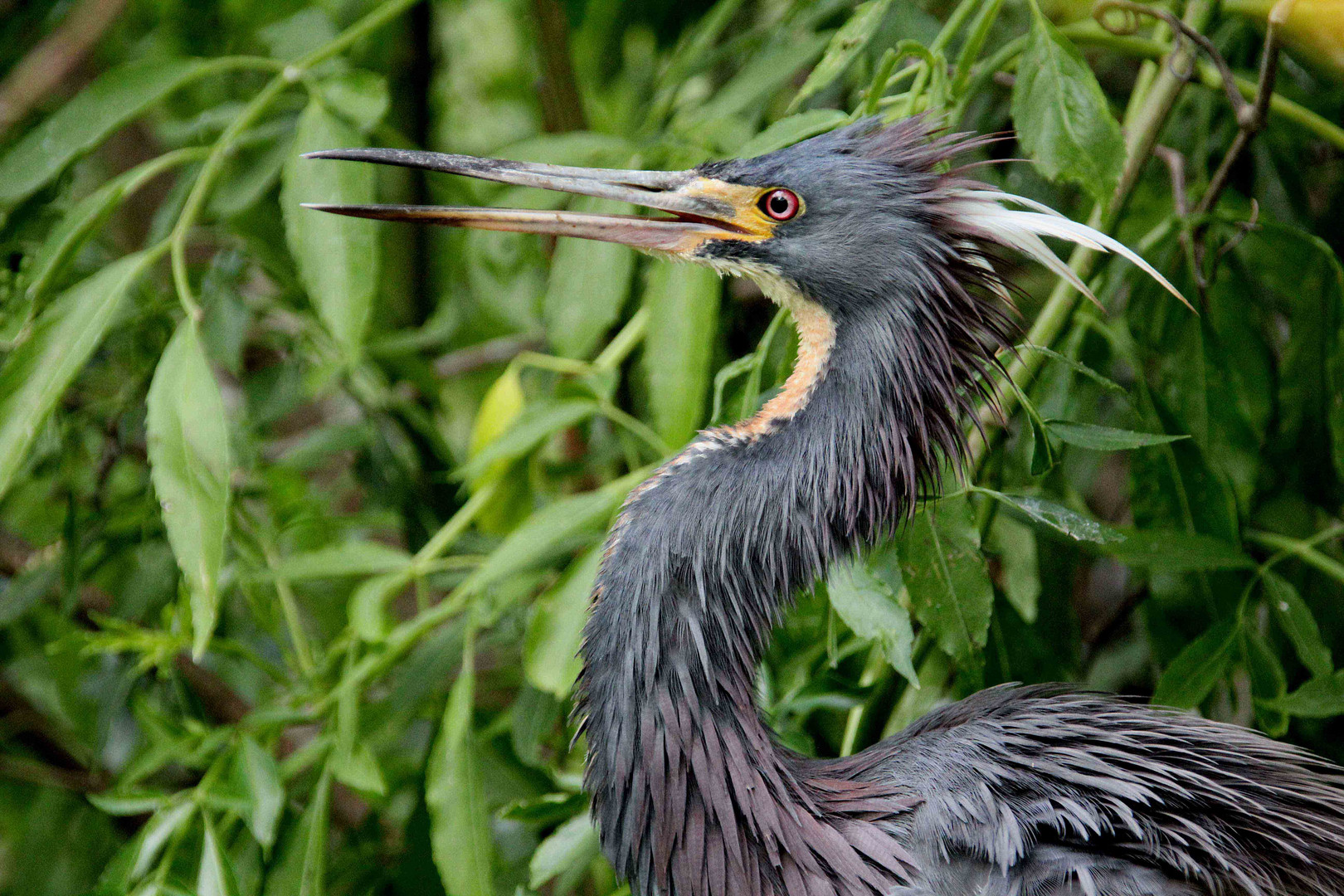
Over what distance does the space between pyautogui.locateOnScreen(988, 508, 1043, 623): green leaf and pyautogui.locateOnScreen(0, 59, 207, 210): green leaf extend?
1932 millimetres

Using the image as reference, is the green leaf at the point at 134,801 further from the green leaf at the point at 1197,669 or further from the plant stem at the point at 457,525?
the green leaf at the point at 1197,669

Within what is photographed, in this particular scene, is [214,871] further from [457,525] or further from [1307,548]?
[1307,548]

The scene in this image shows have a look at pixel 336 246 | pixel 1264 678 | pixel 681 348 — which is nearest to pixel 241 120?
pixel 336 246

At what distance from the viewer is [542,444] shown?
8.86 ft

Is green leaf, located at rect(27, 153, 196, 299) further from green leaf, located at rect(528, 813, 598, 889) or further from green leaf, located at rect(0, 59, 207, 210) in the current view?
green leaf, located at rect(528, 813, 598, 889)

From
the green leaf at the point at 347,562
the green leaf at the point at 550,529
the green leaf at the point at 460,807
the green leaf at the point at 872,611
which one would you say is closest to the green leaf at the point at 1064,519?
the green leaf at the point at 872,611

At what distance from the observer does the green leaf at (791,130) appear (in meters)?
1.93

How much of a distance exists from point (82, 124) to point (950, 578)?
1.95 meters

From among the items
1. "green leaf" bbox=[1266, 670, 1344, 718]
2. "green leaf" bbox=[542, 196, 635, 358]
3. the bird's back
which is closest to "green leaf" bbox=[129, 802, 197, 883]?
"green leaf" bbox=[542, 196, 635, 358]

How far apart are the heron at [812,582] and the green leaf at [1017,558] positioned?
1.20ft

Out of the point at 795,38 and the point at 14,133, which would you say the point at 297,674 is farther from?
the point at 795,38

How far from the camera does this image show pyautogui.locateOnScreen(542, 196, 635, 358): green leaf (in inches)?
91.4

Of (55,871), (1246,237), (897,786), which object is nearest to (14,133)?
(55,871)

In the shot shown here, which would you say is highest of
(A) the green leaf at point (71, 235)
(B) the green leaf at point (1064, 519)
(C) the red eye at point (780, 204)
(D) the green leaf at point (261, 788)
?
(C) the red eye at point (780, 204)
